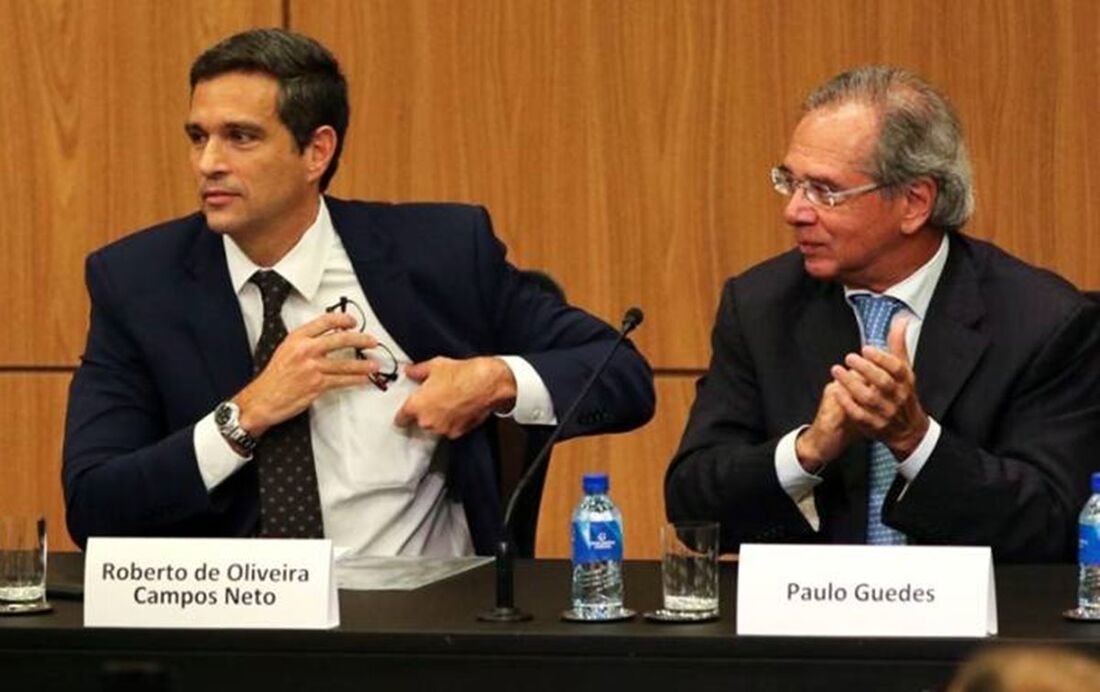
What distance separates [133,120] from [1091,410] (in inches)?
108

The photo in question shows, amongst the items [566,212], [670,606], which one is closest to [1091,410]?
[670,606]

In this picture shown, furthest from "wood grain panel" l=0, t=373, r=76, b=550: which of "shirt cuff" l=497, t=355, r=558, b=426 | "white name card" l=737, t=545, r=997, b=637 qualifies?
"white name card" l=737, t=545, r=997, b=637

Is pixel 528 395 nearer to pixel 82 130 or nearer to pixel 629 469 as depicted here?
pixel 629 469

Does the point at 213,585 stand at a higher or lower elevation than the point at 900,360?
lower

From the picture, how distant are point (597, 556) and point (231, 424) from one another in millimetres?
809

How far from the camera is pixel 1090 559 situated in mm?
3020

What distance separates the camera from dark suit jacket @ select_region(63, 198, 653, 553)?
3684mm

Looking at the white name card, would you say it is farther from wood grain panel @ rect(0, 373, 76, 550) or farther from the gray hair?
wood grain panel @ rect(0, 373, 76, 550)

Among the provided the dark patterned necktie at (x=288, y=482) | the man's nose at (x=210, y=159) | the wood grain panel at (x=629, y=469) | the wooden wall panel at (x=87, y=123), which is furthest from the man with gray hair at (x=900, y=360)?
the wooden wall panel at (x=87, y=123)

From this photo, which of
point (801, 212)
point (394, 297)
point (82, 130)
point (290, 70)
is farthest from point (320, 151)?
point (82, 130)

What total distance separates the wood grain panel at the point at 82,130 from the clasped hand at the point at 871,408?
2.45 meters

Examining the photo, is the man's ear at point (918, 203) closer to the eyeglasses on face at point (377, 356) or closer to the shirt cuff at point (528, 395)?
the shirt cuff at point (528, 395)

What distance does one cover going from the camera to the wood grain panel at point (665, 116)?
534cm

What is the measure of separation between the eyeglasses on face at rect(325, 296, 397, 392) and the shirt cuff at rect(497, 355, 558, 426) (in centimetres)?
20
